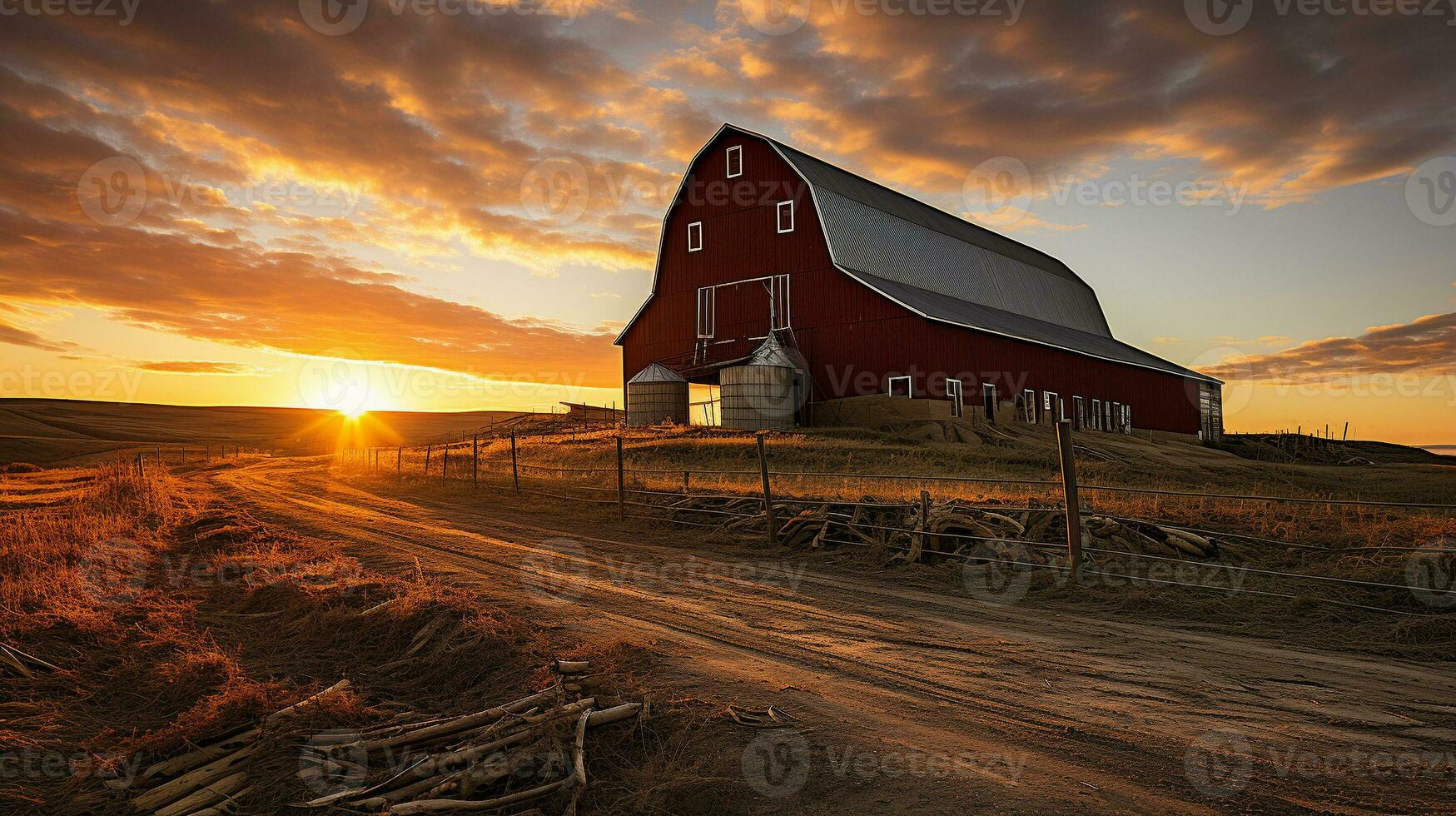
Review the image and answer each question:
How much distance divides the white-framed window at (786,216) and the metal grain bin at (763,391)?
478 centimetres

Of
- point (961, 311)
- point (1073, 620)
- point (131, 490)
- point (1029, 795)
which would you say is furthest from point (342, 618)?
point (961, 311)

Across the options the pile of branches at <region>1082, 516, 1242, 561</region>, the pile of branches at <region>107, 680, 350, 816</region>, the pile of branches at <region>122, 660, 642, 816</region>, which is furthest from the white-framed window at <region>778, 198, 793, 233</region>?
the pile of branches at <region>107, 680, 350, 816</region>

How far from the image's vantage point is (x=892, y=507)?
12281 mm

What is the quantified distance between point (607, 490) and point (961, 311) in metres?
19.3

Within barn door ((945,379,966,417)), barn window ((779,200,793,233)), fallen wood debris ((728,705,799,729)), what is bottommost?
fallen wood debris ((728,705,799,729))

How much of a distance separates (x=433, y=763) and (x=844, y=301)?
1091 inches

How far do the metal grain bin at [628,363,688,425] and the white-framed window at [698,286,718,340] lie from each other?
91.6 inches

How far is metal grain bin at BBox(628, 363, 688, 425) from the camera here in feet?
112

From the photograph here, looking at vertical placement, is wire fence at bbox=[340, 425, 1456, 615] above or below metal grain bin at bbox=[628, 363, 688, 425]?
below

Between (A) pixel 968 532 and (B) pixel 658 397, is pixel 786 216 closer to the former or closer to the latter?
(B) pixel 658 397

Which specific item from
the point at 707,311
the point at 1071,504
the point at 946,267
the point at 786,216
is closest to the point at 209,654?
the point at 1071,504

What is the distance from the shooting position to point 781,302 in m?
32.5

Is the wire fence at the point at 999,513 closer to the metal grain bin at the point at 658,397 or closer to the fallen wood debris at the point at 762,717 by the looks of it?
the fallen wood debris at the point at 762,717

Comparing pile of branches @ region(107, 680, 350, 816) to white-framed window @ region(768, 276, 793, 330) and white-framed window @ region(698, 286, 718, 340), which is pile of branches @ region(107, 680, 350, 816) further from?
white-framed window @ region(698, 286, 718, 340)
